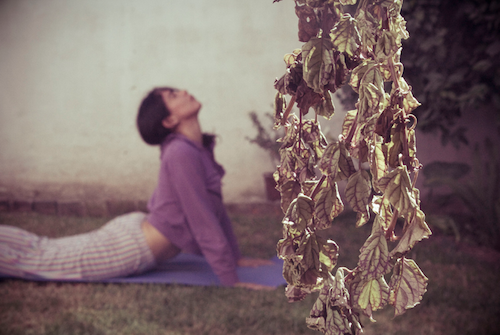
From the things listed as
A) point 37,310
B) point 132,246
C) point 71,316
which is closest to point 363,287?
point 71,316

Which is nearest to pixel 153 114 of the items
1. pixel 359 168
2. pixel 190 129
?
pixel 190 129

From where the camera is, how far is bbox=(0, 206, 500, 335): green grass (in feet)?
5.66

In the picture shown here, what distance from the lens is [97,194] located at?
3918mm

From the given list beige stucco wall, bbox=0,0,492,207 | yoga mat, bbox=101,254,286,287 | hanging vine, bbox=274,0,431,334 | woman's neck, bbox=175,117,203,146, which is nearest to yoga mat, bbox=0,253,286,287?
yoga mat, bbox=101,254,286,287

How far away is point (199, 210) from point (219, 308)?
542mm

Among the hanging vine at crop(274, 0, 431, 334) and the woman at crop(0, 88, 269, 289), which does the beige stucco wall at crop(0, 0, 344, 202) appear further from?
the hanging vine at crop(274, 0, 431, 334)

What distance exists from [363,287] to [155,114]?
6.99ft

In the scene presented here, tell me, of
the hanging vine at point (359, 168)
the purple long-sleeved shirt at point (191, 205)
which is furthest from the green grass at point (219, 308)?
the hanging vine at point (359, 168)

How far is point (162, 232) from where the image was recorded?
93.5 inches

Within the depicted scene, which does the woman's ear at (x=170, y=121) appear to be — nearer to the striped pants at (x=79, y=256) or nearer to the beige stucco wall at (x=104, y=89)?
the striped pants at (x=79, y=256)

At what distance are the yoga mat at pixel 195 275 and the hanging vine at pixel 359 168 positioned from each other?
71.8 inches

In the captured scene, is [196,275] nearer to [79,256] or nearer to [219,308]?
[219,308]

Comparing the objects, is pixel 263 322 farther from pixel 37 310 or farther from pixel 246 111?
pixel 246 111

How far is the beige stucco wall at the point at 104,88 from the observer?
3650mm
